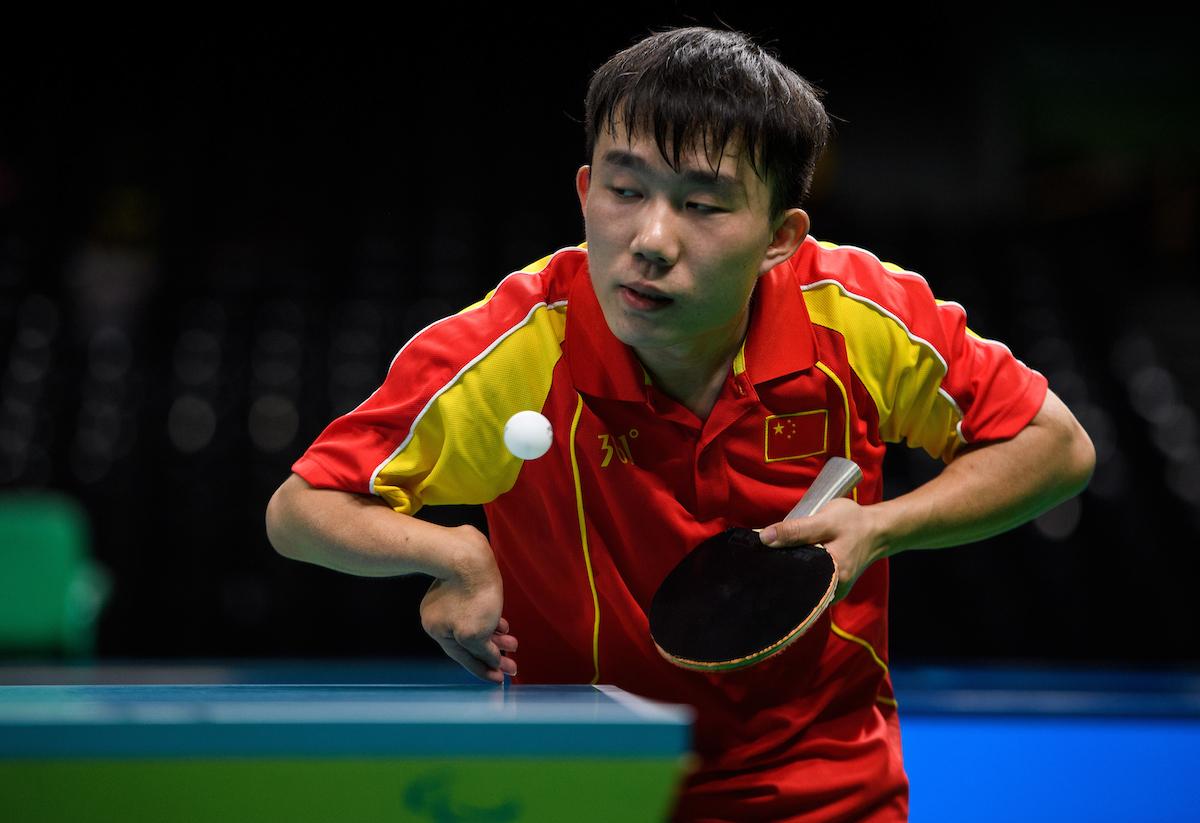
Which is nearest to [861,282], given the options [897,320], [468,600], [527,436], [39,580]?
[897,320]

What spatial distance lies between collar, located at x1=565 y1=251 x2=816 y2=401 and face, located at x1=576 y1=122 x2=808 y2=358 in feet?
0.20

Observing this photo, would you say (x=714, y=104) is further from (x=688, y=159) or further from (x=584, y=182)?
(x=584, y=182)

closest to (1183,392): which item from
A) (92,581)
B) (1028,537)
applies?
(1028,537)

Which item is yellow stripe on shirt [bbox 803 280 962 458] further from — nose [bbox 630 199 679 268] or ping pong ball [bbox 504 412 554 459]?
ping pong ball [bbox 504 412 554 459]

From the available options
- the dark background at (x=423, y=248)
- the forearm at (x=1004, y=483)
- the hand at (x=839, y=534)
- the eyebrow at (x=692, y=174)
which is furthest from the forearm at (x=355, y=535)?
the dark background at (x=423, y=248)

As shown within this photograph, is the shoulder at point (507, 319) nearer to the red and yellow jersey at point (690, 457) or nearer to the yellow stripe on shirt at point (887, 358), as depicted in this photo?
the red and yellow jersey at point (690, 457)

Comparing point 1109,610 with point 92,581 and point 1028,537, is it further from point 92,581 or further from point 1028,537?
point 92,581

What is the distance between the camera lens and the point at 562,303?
1.76 meters

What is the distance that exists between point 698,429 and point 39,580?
341cm

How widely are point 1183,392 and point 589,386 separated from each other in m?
7.75

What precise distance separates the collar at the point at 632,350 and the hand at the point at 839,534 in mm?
213

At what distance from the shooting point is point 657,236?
156 centimetres

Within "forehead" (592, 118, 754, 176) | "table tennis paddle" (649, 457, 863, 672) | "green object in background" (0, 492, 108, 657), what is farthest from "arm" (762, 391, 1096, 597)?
"green object in background" (0, 492, 108, 657)

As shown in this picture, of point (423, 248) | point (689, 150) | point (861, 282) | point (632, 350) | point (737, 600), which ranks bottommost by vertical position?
point (737, 600)
